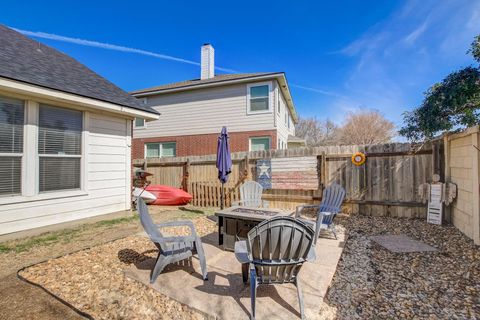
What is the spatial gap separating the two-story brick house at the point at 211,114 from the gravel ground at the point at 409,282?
7395 millimetres

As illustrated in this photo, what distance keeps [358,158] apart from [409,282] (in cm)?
420

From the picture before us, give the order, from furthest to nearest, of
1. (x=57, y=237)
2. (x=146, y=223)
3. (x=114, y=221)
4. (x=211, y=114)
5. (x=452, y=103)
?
(x=211, y=114) < (x=114, y=221) < (x=452, y=103) < (x=57, y=237) < (x=146, y=223)

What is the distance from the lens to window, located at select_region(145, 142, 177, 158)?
1296cm

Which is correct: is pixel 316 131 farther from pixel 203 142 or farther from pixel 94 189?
pixel 94 189

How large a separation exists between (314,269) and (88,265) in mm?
3155

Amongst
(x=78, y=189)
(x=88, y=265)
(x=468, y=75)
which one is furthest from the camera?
(x=78, y=189)

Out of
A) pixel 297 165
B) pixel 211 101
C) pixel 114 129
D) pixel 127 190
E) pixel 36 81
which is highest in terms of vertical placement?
pixel 211 101

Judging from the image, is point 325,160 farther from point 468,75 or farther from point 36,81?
point 36,81

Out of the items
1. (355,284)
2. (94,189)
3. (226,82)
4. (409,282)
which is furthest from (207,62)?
(409,282)

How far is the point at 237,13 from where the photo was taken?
10.3 metres

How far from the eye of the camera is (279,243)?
2.32 meters

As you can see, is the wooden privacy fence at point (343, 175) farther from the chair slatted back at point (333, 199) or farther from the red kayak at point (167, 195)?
the chair slatted back at point (333, 199)

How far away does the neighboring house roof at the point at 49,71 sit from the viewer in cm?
443

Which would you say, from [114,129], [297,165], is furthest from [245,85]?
[114,129]
